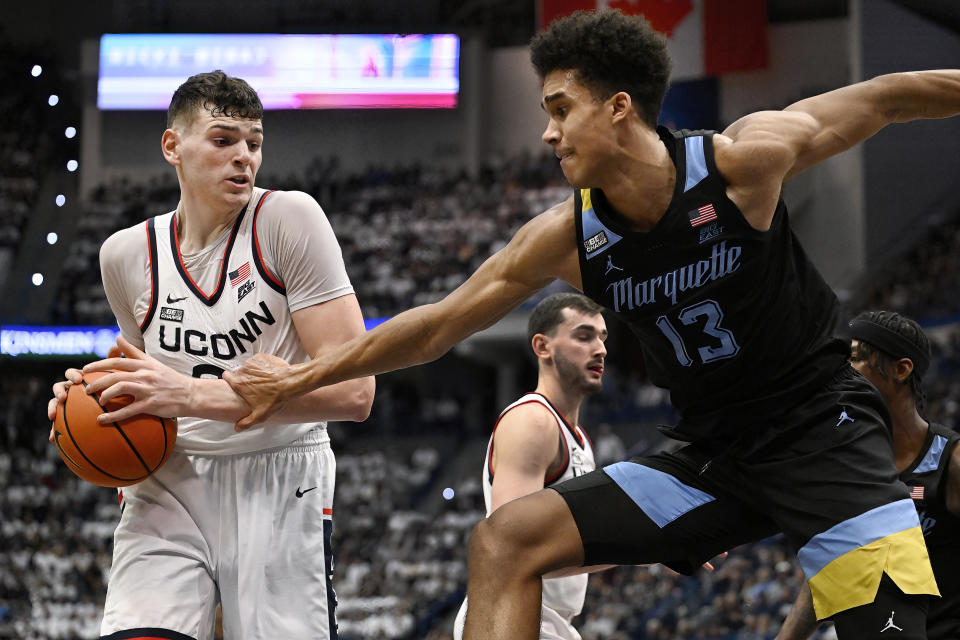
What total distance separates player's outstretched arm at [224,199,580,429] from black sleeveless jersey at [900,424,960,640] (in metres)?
1.83

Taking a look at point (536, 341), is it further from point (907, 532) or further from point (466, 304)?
point (907, 532)

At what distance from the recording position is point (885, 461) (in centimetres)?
342

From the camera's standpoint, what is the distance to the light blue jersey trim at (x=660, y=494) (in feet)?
11.8

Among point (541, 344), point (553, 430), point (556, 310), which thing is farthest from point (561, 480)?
point (556, 310)

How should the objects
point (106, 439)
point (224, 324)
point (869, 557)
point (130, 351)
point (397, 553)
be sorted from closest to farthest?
point (869, 557)
point (106, 439)
point (130, 351)
point (224, 324)
point (397, 553)

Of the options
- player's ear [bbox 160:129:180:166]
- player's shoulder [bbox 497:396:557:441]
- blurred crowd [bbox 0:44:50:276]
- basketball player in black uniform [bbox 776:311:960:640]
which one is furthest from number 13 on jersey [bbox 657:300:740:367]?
blurred crowd [bbox 0:44:50:276]

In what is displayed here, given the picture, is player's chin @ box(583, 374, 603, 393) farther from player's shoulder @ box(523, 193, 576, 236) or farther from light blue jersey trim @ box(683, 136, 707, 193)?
light blue jersey trim @ box(683, 136, 707, 193)

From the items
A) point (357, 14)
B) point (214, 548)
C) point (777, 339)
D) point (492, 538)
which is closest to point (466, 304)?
point (492, 538)

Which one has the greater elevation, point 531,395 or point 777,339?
point 777,339

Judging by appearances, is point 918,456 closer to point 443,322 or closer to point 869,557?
point 869,557

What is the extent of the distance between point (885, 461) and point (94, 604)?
15144mm

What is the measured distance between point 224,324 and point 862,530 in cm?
227

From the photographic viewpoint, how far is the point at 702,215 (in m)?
3.37

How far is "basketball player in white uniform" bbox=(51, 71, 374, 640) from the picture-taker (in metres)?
3.79
